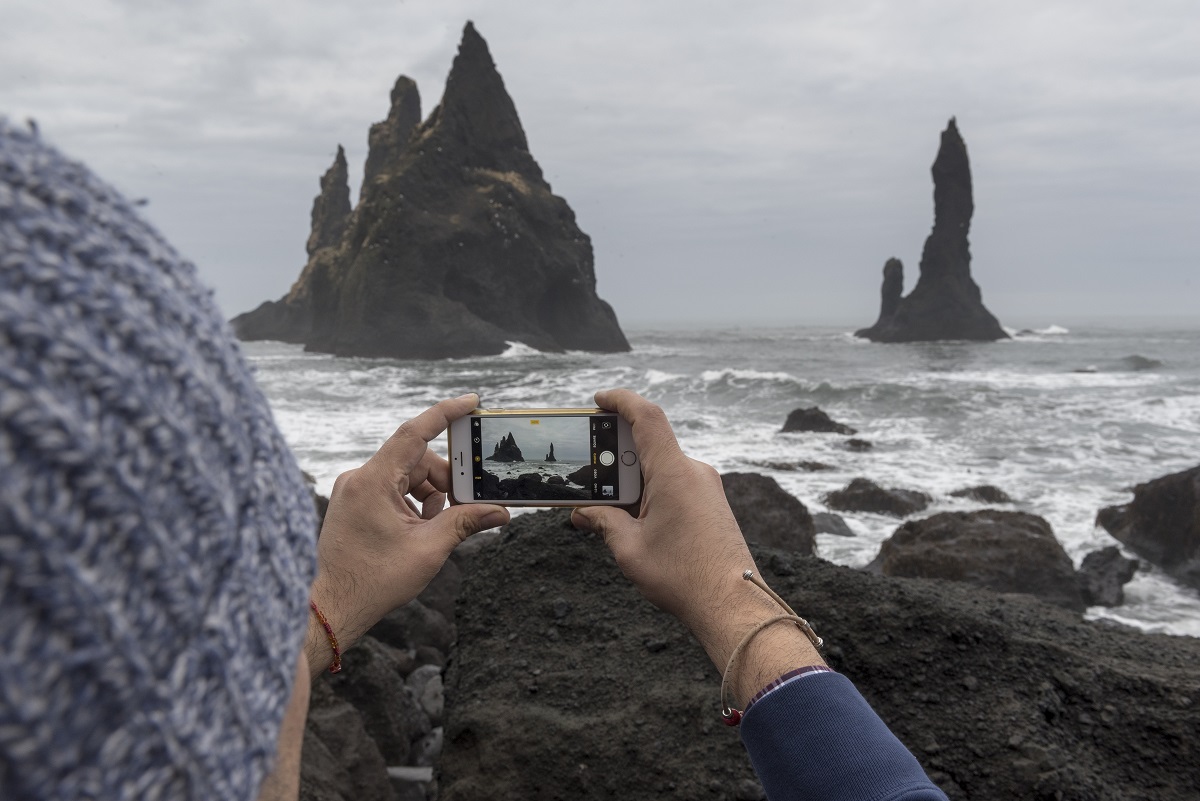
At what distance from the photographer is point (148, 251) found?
60cm

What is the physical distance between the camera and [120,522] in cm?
50

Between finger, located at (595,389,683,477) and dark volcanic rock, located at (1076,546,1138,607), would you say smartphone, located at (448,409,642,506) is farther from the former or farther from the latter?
dark volcanic rock, located at (1076,546,1138,607)

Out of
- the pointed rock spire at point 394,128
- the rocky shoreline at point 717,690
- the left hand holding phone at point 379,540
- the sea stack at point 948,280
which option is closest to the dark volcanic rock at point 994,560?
the rocky shoreline at point 717,690

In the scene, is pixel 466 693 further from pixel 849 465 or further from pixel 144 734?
pixel 849 465

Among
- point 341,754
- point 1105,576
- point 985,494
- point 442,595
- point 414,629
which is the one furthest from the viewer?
point 985,494

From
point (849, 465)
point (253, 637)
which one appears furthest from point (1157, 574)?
point (253, 637)

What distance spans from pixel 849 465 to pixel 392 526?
36.9ft

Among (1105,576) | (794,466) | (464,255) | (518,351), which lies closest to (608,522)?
(1105,576)

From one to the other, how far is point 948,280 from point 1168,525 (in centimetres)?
5753

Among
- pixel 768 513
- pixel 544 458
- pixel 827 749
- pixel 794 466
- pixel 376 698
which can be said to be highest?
pixel 544 458

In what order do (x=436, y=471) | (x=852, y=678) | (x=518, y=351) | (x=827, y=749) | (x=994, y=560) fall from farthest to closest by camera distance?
(x=518, y=351) < (x=994, y=560) < (x=852, y=678) < (x=436, y=471) < (x=827, y=749)

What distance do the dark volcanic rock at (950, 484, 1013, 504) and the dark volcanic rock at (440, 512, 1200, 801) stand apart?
7.41m

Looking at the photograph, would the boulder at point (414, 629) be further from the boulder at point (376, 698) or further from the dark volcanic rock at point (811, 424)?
the dark volcanic rock at point (811, 424)

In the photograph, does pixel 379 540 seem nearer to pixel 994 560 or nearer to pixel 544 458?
pixel 544 458
